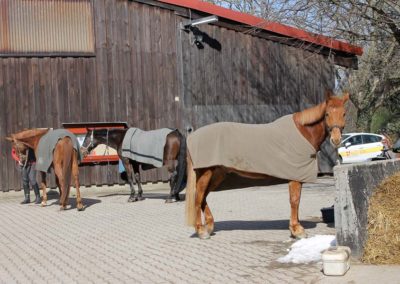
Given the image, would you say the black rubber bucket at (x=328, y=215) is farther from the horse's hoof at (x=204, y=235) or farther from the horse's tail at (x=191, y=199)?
the horse's tail at (x=191, y=199)

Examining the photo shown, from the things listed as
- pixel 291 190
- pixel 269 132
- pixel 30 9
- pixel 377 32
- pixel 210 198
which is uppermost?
pixel 30 9

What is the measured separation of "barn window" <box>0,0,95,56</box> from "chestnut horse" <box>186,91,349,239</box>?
971 cm

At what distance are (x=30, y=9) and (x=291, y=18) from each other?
26.7 ft

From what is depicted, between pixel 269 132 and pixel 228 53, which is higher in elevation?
pixel 228 53

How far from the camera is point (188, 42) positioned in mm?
19031

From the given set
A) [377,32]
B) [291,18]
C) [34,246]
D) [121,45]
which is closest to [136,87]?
[121,45]

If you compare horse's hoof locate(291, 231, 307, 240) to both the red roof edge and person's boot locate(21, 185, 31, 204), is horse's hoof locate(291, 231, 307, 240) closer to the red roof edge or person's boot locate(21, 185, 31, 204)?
person's boot locate(21, 185, 31, 204)

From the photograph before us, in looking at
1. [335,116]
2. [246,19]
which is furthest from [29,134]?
[335,116]

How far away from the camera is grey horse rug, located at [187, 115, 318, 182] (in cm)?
877

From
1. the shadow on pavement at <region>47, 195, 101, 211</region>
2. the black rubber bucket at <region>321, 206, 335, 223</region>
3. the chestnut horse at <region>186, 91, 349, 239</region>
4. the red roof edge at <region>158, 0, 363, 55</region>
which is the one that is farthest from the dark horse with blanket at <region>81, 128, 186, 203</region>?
the chestnut horse at <region>186, 91, 349, 239</region>

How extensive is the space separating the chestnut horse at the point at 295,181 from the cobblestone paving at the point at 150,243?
11.9 inches

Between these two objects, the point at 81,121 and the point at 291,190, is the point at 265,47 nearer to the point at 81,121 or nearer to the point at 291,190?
the point at 81,121

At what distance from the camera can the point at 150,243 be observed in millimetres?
9289

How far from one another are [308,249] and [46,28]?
12.4 m
